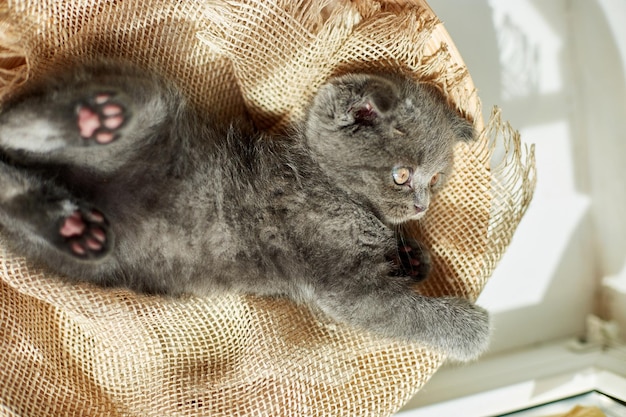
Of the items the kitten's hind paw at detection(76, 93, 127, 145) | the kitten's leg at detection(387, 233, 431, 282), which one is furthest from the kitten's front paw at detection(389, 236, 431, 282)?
the kitten's hind paw at detection(76, 93, 127, 145)

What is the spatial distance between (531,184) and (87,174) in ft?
3.50

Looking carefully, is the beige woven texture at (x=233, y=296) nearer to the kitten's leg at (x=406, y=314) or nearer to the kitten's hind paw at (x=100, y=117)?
the kitten's leg at (x=406, y=314)

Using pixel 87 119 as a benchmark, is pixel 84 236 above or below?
below

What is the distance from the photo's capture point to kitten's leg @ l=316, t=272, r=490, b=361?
1303 millimetres

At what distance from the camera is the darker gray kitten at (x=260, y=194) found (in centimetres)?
116

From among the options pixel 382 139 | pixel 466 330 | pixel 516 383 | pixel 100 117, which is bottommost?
pixel 516 383

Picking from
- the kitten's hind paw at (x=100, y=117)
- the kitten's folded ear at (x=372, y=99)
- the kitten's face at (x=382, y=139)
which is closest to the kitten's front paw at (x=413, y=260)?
the kitten's face at (x=382, y=139)

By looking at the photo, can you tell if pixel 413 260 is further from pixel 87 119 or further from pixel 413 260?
pixel 87 119

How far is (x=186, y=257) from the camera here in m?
1.26

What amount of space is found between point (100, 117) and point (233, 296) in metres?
0.55

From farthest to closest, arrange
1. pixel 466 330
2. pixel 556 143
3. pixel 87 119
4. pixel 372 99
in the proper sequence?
pixel 556 143 → pixel 466 330 → pixel 372 99 → pixel 87 119

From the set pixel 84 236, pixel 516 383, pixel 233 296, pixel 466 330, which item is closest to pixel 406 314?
pixel 466 330

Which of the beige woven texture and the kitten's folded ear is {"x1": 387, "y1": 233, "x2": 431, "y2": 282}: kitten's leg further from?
the kitten's folded ear

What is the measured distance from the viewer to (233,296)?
141 cm
